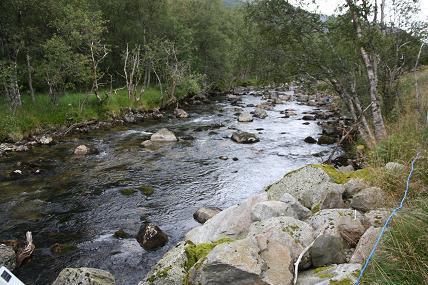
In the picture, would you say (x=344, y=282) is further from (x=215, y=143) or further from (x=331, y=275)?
(x=215, y=143)

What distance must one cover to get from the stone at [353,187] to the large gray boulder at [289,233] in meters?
2.58

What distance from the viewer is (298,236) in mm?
5781

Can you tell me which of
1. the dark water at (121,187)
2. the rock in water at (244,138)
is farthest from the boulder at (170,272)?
the rock in water at (244,138)

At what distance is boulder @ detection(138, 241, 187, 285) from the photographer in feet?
18.0

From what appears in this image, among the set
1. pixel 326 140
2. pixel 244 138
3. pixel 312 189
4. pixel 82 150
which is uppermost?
pixel 312 189

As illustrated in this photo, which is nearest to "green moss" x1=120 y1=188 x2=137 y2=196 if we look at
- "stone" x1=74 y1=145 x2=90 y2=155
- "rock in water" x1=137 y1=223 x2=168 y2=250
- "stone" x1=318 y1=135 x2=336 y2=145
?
"rock in water" x1=137 y1=223 x2=168 y2=250

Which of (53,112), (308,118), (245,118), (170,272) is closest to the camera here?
(170,272)

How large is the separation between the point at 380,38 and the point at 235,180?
Answer: 772 cm

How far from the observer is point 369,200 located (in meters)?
6.94

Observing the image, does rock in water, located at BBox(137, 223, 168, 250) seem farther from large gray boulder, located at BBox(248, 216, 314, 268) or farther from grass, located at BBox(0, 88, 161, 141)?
grass, located at BBox(0, 88, 161, 141)

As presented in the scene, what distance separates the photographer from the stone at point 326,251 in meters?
5.39

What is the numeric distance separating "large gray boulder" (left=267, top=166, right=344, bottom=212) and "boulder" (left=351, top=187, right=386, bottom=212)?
721mm

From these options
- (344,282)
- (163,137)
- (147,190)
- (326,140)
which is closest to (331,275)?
(344,282)

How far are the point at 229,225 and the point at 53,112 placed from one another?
2041 cm
